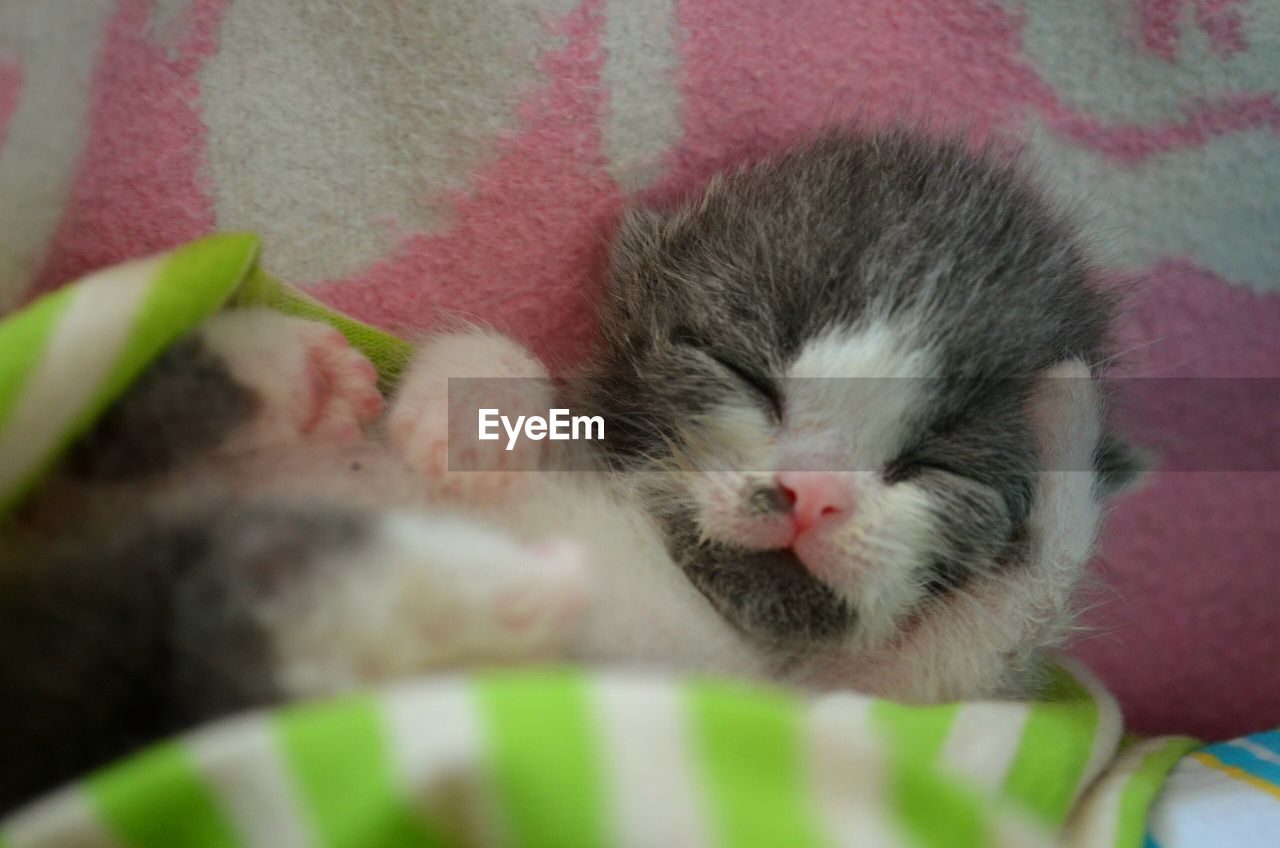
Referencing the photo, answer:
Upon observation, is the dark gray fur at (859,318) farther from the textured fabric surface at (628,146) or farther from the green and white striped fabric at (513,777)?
the green and white striped fabric at (513,777)

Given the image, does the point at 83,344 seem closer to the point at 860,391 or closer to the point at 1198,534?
the point at 860,391

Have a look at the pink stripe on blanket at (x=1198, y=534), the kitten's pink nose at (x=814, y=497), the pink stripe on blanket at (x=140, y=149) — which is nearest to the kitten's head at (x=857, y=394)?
the kitten's pink nose at (x=814, y=497)

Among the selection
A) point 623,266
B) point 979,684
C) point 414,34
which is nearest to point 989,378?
point 979,684

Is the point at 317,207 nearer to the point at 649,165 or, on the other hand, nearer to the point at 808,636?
the point at 649,165

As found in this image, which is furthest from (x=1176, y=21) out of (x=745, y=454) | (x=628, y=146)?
(x=745, y=454)

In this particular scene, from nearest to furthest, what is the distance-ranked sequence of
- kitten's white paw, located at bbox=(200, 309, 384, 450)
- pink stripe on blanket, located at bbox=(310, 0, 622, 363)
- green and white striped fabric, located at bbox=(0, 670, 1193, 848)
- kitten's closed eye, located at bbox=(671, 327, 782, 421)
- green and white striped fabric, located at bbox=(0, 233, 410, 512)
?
1. green and white striped fabric, located at bbox=(0, 670, 1193, 848)
2. green and white striped fabric, located at bbox=(0, 233, 410, 512)
3. kitten's white paw, located at bbox=(200, 309, 384, 450)
4. kitten's closed eye, located at bbox=(671, 327, 782, 421)
5. pink stripe on blanket, located at bbox=(310, 0, 622, 363)

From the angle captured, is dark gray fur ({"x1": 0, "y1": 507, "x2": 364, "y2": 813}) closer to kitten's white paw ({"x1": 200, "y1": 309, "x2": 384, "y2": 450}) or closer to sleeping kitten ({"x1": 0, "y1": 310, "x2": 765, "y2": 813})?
sleeping kitten ({"x1": 0, "y1": 310, "x2": 765, "y2": 813})

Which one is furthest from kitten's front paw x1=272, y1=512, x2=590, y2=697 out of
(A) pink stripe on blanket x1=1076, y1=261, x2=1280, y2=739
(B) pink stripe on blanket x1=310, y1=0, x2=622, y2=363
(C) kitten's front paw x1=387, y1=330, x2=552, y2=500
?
(A) pink stripe on blanket x1=1076, y1=261, x2=1280, y2=739

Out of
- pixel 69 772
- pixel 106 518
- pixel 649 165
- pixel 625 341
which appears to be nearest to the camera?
pixel 69 772
